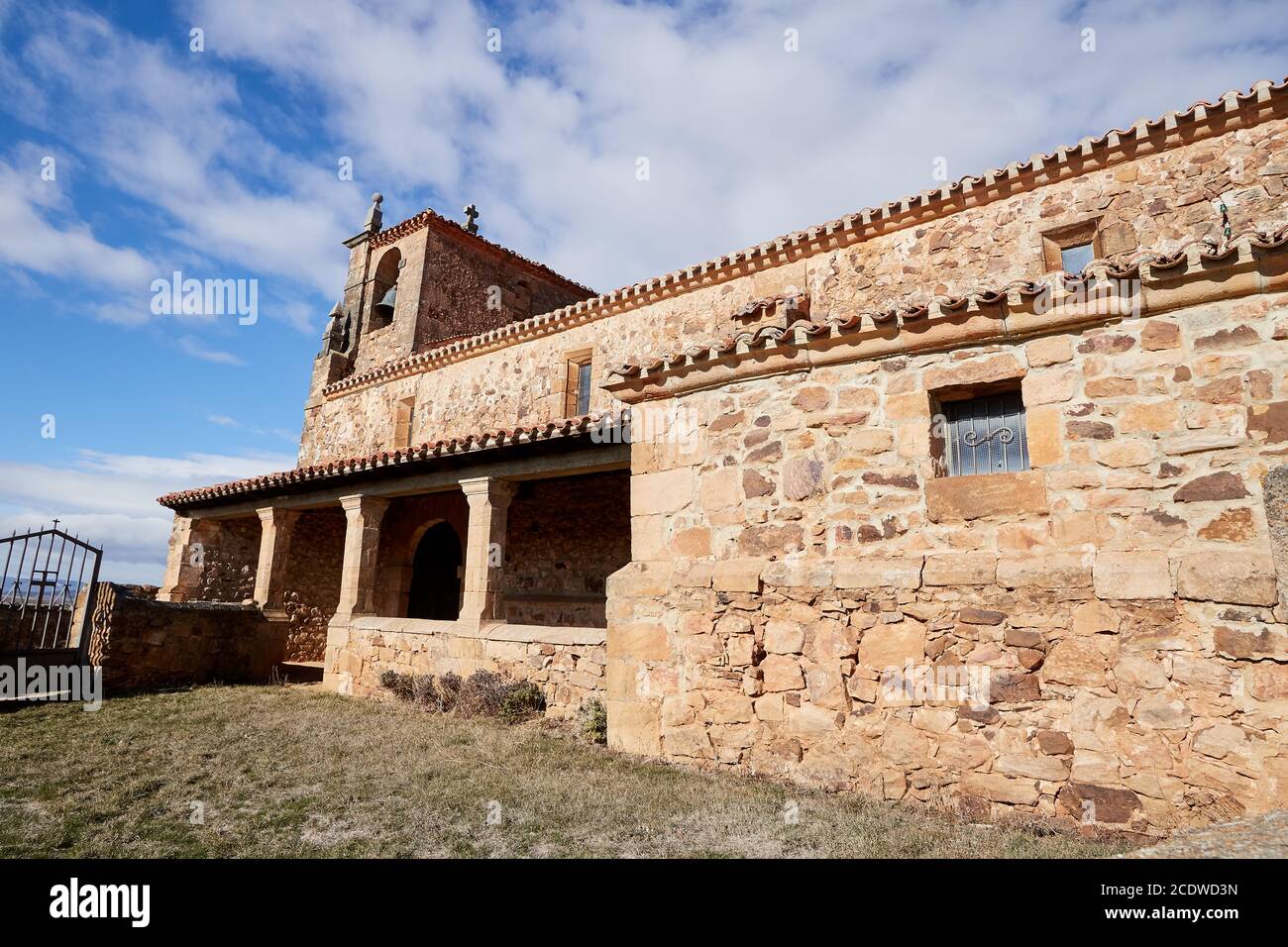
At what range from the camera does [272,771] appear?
525 cm

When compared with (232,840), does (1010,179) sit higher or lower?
higher

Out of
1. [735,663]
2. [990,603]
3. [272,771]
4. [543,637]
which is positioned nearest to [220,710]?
[272,771]

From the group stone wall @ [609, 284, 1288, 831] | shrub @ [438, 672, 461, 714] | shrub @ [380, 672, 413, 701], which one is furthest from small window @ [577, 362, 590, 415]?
stone wall @ [609, 284, 1288, 831]

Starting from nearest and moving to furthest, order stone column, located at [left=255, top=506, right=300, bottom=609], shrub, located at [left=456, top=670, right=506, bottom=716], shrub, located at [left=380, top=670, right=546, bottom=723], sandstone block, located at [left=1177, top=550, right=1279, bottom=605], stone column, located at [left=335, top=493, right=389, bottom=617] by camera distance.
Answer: sandstone block, located at [left=1177, top=550, right=1279, bottom=605] → shrub, located at [left=380, top=670, right=546, bottom=723] → shrub, located at [left=456, top=670, right=506, bottom=716] → stone column, located at [left=335, top=493, right=389, bottom=617] → stone column, located at [left=255, top=506, right=300, bottom=609]

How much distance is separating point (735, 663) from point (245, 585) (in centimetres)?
1189

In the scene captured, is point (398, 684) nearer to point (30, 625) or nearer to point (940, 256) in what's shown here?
point (30, 625)

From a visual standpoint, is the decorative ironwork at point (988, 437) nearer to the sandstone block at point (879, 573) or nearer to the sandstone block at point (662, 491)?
the sandstone block at point (879, 573)

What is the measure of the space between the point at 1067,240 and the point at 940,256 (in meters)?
1.44

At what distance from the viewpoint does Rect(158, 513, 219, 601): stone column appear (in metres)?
12.4

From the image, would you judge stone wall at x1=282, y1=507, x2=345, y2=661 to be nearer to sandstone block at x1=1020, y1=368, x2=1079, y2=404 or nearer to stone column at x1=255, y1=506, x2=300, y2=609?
stone column at x1=255, y1=506, x2=300, y2=609

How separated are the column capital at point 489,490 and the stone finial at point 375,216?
14461 millimetres

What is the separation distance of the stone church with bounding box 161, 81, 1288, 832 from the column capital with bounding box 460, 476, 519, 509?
0.05 meters

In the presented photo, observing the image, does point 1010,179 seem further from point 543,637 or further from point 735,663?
point 543,637

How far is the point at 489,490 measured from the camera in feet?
28.4
